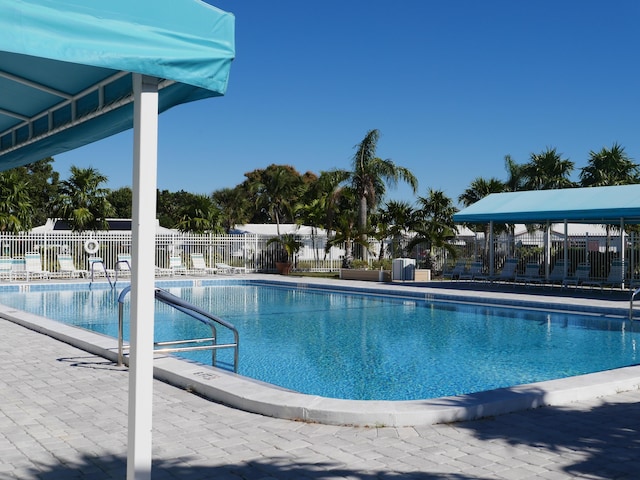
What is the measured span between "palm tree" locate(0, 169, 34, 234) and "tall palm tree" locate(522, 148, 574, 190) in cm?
2430

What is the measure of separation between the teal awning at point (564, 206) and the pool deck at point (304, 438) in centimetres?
1203

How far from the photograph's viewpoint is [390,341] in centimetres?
1101

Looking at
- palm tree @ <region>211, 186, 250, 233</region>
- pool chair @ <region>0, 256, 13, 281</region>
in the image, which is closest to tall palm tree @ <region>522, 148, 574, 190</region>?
pool chair @ <region>0, 256, 13, 281</region>

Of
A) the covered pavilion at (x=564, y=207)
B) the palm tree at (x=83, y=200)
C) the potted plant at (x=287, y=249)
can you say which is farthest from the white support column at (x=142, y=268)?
the palm tree at (x=83, y=200)

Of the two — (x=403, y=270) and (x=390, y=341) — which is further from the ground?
(x=403, y=270)

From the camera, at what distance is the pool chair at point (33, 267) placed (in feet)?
69.7

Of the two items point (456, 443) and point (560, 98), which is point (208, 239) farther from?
point (456, 443)

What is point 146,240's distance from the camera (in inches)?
122

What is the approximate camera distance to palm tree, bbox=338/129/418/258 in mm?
25781

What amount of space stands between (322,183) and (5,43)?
2449cm

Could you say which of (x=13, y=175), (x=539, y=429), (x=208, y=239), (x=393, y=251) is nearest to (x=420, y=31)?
(x=393, y=251)

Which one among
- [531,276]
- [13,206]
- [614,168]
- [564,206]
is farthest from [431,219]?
[13,206]

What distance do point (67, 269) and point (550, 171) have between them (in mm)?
22844

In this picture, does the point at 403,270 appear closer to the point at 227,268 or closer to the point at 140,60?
the point at 227,268
